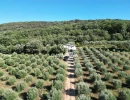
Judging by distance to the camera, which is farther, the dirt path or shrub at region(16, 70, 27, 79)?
shrub at region(16, 70, 27, 79)

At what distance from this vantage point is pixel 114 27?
13138 centimetres

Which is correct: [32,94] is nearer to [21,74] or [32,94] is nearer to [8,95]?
[8,95]

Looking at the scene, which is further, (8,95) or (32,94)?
(32,94)

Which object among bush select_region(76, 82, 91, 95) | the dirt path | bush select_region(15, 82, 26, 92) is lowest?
the dirt path

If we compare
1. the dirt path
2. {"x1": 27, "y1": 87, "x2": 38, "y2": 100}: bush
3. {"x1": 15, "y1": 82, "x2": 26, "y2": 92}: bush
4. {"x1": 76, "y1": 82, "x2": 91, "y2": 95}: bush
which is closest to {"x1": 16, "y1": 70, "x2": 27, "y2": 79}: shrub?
{"x1": 15, "y1": 82, "x2": 26, "y2": 92}: bush

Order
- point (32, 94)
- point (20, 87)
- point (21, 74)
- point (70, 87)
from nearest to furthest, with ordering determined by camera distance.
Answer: point (32, 94), point (20, 87), point (70, 87), point (21, 74)

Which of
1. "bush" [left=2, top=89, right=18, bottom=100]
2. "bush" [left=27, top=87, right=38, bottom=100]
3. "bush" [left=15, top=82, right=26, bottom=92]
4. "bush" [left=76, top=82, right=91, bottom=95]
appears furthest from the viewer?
"bush" [left=15, top=82, right=26, bottom=92]

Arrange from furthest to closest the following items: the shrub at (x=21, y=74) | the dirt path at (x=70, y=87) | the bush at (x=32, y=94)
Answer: the shrub at (x=21, y=74) < the dirt path at (x=70, y=87) < the bush at (x=32, y=94)

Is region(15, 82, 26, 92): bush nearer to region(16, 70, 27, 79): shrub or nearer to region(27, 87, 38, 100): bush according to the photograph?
region(27, 87, 38, 100): bush

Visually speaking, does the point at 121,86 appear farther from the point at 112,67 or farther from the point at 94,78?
the point at 112,67

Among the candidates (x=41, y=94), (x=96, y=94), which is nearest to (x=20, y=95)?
(x=41, y=94)

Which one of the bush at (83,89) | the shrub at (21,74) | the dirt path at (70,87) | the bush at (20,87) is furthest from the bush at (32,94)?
the shrub at (21,74)

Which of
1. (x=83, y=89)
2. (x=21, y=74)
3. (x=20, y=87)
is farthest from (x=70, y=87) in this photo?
(x=21, y=74)

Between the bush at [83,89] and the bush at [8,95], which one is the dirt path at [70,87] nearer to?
the bush at [83,89]
